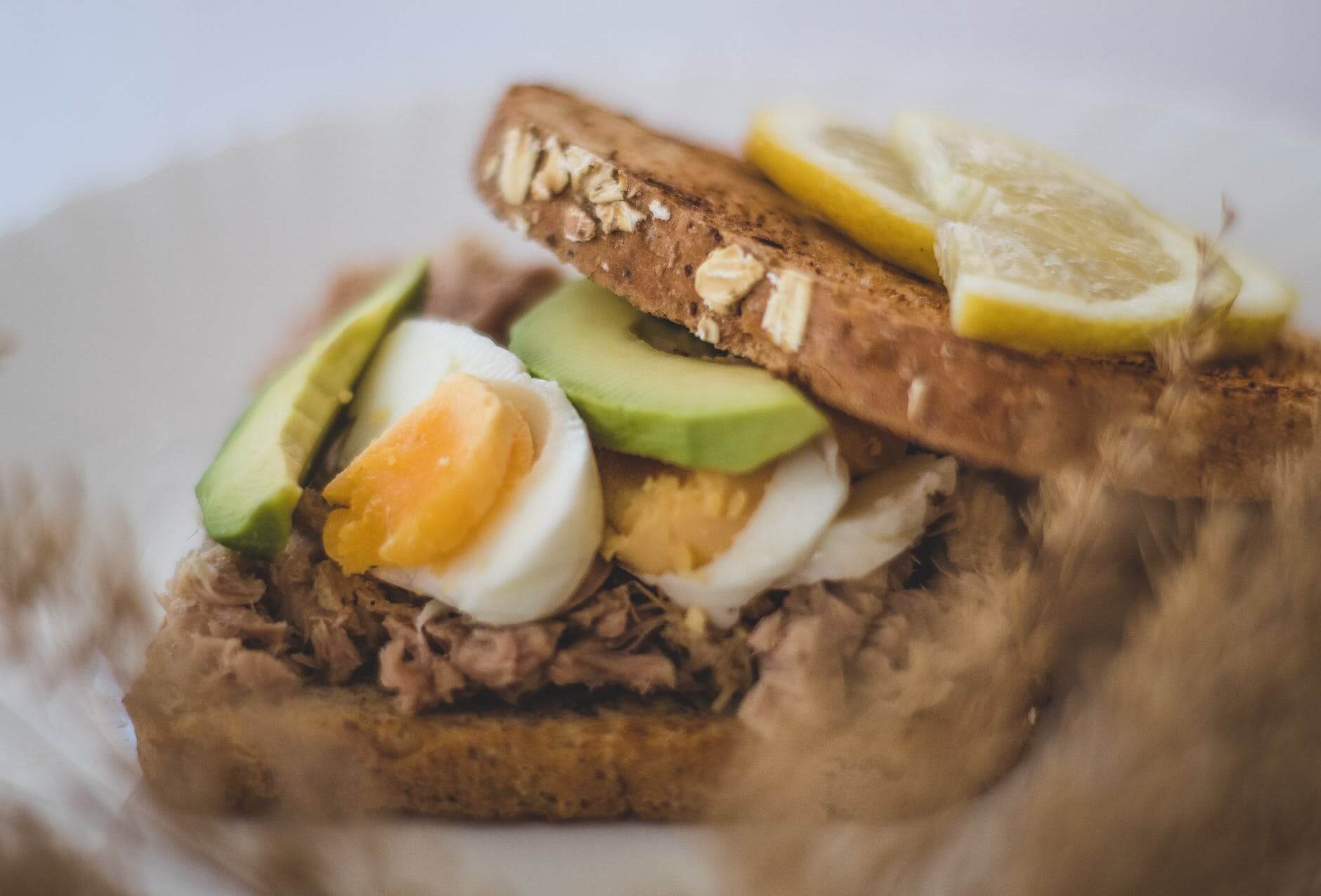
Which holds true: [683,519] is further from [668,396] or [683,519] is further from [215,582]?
[215,582]

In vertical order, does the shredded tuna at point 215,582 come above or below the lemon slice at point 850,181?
below

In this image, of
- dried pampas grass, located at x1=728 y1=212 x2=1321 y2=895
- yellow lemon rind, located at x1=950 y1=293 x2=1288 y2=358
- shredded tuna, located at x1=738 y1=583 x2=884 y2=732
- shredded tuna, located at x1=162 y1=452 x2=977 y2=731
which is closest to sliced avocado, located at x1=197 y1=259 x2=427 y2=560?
shredded tuna, located at x1=162 y1=452 x2=977 y2=731

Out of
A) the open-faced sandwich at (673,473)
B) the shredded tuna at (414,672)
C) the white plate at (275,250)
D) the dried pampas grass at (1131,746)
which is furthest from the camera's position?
the white plate at (275,250)

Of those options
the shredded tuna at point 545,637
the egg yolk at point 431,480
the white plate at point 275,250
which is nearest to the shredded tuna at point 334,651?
the shredded tuna at point 545,637

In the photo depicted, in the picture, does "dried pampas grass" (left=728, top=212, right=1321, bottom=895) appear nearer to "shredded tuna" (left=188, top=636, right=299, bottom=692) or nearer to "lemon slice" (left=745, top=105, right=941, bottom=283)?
"lemon slice" (left=745, top=105, right=941, bottom=283)

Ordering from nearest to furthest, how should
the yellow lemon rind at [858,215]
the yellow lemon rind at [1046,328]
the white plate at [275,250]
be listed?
the yellow lemon rind at [1046,328]
the yellow lemon rind at [858,215]
the white plate at [275,250]

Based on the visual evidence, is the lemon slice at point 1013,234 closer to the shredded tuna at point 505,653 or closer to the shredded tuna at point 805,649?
the shredded tuna at point 805,649

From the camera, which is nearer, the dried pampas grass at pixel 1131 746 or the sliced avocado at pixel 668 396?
the dried pampas grass at pixel 1131 746

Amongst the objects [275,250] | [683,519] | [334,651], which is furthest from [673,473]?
[275,250]
